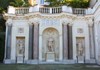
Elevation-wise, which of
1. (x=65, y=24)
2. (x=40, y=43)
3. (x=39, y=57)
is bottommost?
(x=39, y=57)

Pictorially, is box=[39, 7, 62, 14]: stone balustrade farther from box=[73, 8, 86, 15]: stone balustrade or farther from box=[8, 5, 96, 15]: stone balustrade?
box=[73, 8, 86, 15]: stone balustrade

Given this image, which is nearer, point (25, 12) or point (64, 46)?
point (64, 46)

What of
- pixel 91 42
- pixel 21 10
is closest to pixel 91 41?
pixel 91 42

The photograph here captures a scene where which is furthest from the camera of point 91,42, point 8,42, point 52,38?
point 52,38

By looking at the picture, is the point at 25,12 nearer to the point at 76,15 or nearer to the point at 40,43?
the point at 40,43

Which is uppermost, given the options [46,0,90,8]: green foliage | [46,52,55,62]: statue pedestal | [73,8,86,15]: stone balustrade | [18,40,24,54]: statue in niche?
[46,0,90,8]: green foliage

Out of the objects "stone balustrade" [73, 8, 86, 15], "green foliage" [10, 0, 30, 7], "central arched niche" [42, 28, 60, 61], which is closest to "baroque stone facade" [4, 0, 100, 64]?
"central arched niche" [42, 28, 60, 61]

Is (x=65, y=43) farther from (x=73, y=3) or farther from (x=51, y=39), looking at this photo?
(x=73, y=3)

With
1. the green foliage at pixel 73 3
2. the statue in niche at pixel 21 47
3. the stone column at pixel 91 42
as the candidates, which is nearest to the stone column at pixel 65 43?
the stone column at pixel 91 42

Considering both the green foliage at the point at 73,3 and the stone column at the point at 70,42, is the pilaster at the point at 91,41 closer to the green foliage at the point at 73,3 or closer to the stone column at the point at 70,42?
the stone column at the point at 70,42

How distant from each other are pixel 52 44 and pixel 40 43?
160cm

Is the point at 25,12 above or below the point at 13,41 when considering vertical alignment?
above

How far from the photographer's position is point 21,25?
87.9 feet

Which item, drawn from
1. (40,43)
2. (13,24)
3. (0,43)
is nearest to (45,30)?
(40,43)
